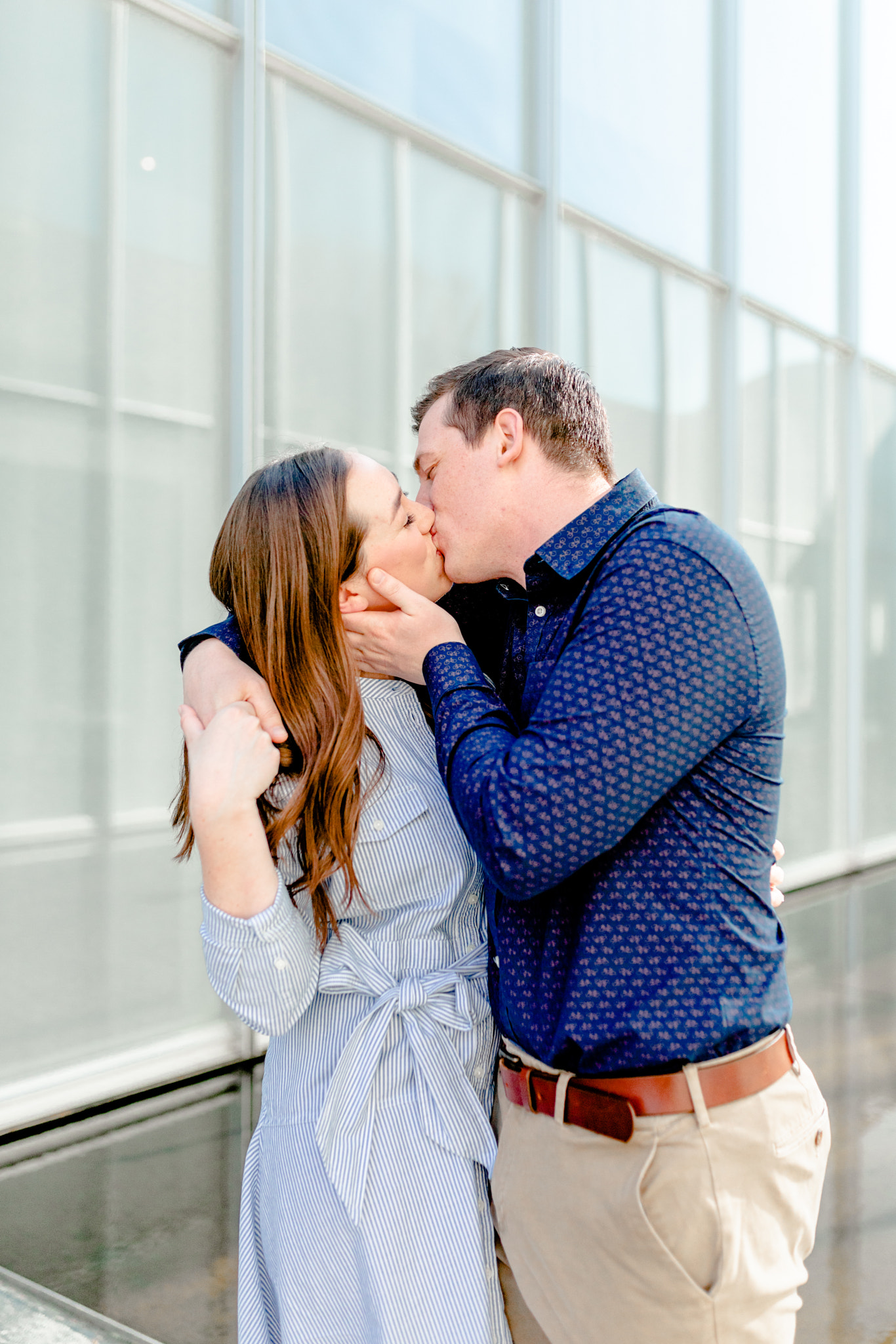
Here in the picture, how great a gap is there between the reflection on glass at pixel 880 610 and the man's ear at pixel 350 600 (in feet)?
24.4

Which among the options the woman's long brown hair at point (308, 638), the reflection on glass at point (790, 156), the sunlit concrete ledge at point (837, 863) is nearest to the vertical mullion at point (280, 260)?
the woman's long brown hair at point (308, 638)

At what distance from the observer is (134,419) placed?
3.74 m

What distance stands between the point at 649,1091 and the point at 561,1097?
9cm

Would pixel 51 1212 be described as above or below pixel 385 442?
below

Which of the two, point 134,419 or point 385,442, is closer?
point 134,419

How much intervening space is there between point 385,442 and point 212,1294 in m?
3.03

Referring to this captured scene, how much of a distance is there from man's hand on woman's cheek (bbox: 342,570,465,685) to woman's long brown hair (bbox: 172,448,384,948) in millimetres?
43

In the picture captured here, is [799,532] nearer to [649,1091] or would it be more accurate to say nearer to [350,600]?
[350,600]

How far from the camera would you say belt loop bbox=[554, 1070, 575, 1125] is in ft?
3.90

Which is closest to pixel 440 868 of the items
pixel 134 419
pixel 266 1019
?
pixel 266 1019

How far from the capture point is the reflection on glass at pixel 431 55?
4.17 meters

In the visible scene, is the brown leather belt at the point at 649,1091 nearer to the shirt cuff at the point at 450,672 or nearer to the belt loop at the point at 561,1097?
the belt loop at the point at 561,1097

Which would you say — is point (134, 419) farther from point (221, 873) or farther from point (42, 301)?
point (221, 873)

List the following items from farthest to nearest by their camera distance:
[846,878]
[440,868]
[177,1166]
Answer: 1. [846,878]
2. [177,1166]
3. [440,868]
